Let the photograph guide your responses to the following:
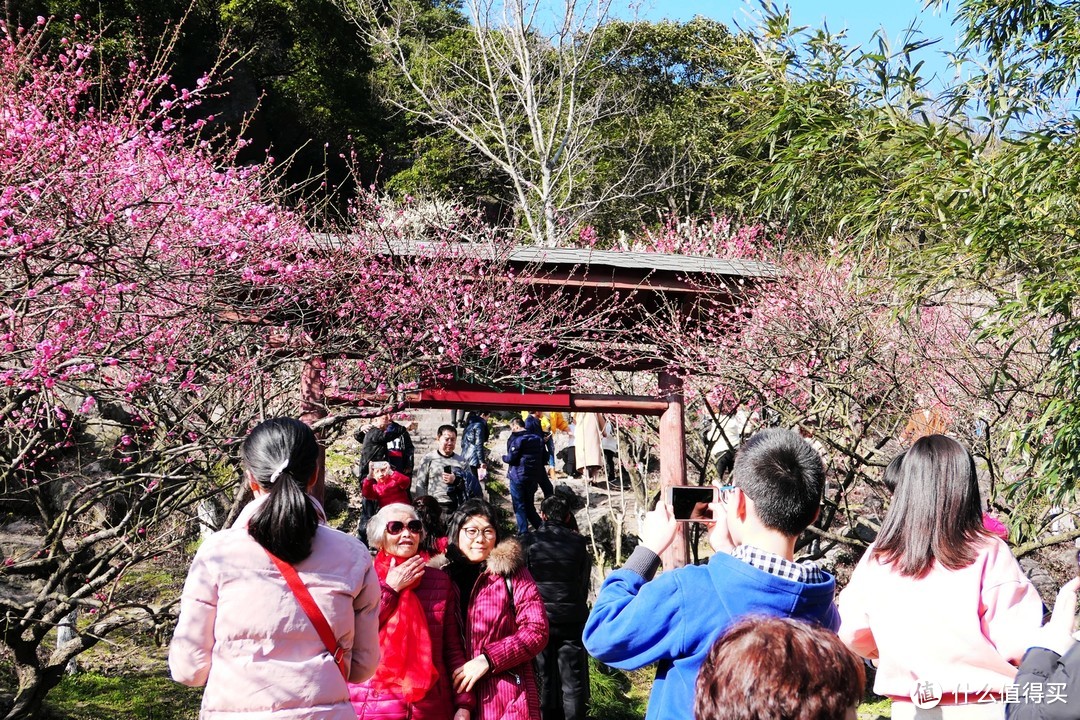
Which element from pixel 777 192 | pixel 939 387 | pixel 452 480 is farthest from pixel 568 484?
pixel 777 192

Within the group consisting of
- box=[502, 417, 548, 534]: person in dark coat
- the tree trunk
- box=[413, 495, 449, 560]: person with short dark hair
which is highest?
box=[413, 495, 449, 560]: person with short dark hair

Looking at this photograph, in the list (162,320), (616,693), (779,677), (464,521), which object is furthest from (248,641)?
(616,693)

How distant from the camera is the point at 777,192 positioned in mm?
5902

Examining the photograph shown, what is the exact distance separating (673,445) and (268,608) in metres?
4.42

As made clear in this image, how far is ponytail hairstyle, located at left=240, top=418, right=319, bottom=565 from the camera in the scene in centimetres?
233

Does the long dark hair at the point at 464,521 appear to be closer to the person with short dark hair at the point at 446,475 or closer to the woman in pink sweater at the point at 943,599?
the woman in pink sweater at the point at 943,599

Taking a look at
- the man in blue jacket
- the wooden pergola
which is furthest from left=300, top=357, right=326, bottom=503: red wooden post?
the man in blue jacket

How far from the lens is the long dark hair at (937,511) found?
7.75 feet

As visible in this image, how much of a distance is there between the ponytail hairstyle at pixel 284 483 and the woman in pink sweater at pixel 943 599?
1.55 m

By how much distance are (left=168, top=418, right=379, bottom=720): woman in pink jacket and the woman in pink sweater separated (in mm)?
1451

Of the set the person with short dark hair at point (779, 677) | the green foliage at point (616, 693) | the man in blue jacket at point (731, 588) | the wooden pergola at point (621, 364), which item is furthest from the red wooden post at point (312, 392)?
the person with short dark hair at point (779, 677)

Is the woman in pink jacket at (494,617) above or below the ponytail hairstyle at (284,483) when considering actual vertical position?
below

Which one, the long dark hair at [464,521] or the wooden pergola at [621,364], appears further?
the wooden pergola at [621,364]

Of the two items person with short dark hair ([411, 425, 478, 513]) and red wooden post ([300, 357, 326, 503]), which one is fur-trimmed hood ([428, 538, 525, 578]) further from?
person with short dark hair ([411, 425, 478, 513])
